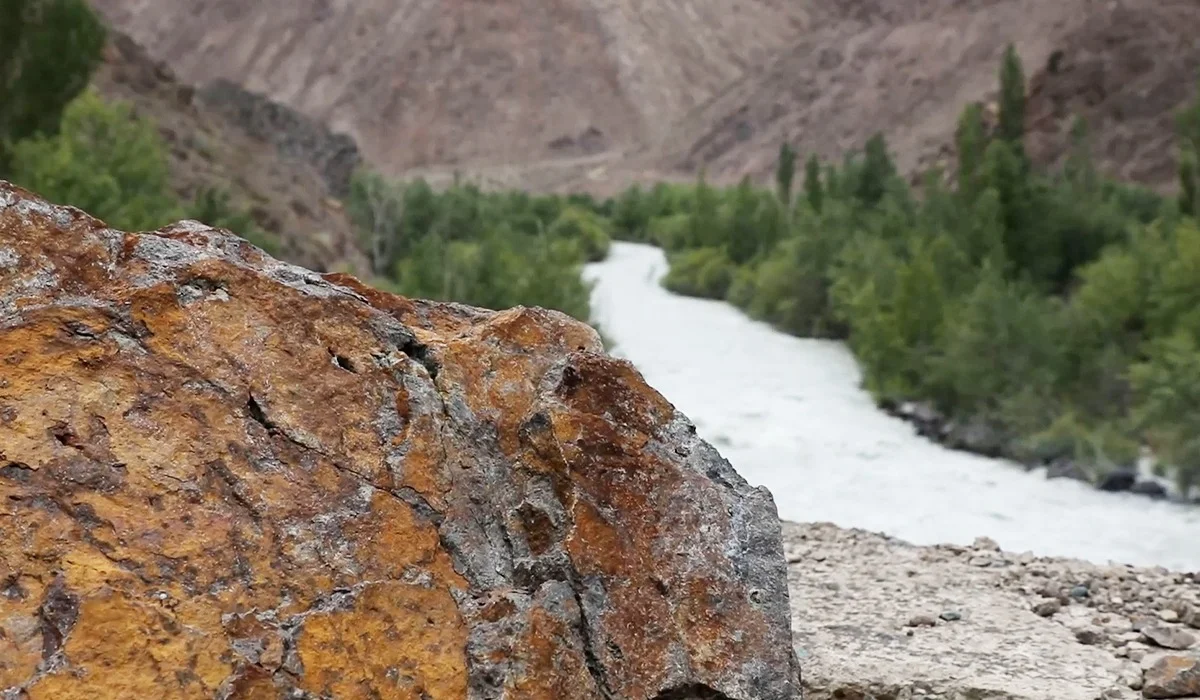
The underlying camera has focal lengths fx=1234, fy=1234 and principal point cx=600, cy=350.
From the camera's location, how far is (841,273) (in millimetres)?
18891

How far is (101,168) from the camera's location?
14.7 m

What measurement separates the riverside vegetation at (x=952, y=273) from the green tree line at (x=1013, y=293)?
29 mm

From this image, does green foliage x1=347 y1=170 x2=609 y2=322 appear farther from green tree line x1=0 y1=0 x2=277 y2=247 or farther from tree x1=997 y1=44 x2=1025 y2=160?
tree x1=997 y1=44 x2=1025 y2=160

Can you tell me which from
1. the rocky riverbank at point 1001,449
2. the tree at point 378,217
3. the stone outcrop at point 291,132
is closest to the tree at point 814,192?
the tree at point 378,217

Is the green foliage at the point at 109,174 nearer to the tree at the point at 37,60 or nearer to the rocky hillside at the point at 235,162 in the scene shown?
the tree at the point at 37,60

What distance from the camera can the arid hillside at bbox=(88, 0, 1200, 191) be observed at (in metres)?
49.8

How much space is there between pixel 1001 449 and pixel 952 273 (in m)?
5.40

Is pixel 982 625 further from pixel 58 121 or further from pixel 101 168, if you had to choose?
pixel 101 168

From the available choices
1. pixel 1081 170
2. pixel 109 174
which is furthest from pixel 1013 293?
pixel 1081 170

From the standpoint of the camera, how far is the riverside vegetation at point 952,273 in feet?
39.8

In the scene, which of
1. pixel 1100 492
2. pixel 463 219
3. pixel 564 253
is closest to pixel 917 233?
pixel 564 253

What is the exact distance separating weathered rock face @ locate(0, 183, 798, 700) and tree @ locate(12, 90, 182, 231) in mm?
8599

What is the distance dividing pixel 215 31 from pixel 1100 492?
214ft

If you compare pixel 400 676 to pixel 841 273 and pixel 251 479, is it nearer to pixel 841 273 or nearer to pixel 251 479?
pixel 251 479
